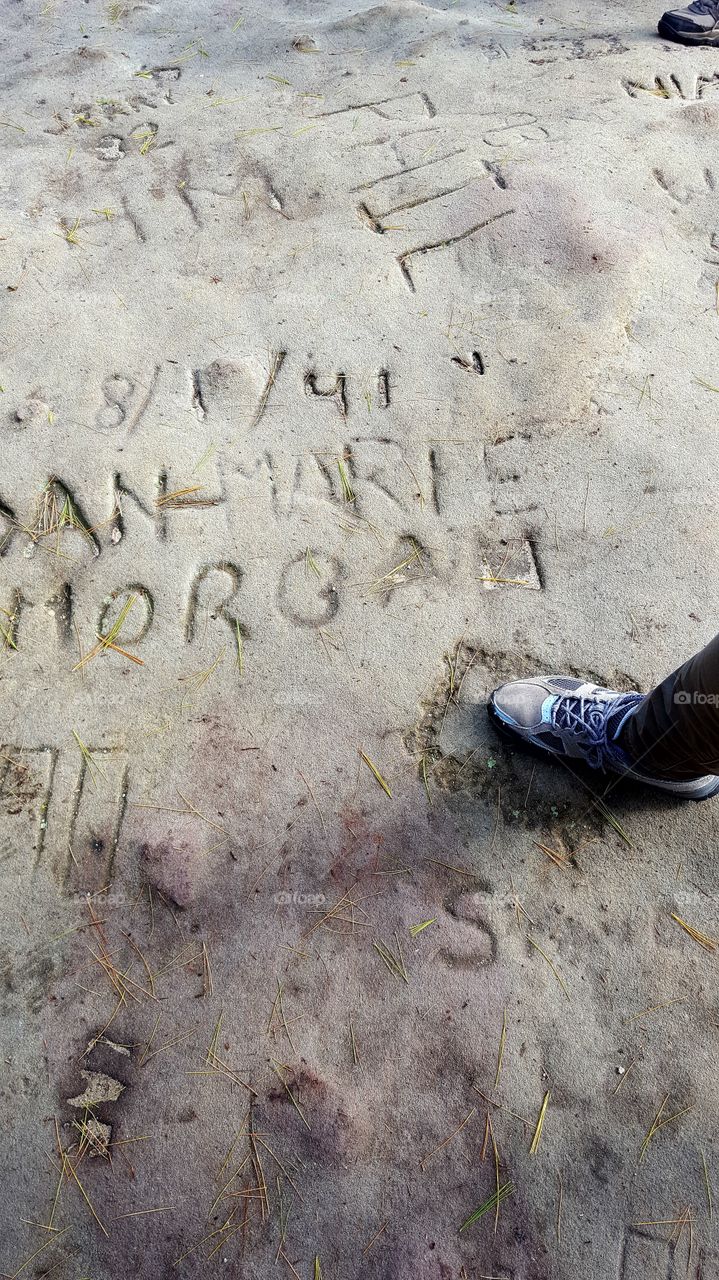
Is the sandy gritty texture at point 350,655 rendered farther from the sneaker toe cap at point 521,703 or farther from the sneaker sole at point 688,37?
the sneaker sole at point 688,37

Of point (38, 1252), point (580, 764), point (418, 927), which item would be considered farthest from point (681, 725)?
point (38, 1252)

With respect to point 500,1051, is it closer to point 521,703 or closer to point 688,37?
point 521,703

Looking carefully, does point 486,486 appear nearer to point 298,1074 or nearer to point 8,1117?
point 298,1074

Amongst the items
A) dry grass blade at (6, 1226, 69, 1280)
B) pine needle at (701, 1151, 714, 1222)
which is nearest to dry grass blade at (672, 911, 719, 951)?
pine needle at (701, 1151, 714, 1222)

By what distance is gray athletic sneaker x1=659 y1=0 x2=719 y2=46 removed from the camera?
3.65 meters

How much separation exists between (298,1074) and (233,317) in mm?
2352

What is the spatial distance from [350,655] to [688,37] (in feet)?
11.9

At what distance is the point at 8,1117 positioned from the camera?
1.57 m

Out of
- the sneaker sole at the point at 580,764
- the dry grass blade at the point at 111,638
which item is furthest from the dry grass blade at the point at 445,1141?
the dry grass blade at the point at 111,638

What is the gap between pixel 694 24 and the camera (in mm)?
3652

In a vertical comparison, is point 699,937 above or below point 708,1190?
above

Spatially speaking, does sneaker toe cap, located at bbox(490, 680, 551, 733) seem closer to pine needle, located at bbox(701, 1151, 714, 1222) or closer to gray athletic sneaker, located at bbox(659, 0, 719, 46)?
pine needle, located at bbox(701, 1151, 714, 1222)

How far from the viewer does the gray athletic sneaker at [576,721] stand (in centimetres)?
183

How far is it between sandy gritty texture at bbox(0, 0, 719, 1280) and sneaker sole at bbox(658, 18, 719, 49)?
0.26 meters
